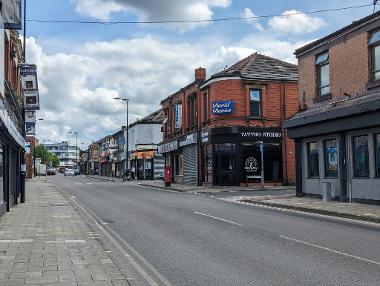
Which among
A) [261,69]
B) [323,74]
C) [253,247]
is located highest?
[261,69]

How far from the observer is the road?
7.70 meters

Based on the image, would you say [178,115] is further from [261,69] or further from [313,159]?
[313,159]

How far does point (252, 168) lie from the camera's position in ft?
118

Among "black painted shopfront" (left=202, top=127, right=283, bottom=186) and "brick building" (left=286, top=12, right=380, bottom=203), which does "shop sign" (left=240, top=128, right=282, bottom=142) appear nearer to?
"black painted shopfront" (left=202, top=127, right=283, bottom=186)

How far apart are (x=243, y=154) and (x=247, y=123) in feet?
7.33

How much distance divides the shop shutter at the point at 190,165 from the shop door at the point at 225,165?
151 inches

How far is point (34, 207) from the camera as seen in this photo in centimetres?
2070

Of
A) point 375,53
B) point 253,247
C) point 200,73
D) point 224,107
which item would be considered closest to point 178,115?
point 200,73

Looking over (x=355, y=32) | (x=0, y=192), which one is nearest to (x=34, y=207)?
(x=0, y=192)

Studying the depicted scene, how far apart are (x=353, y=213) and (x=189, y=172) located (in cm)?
2633

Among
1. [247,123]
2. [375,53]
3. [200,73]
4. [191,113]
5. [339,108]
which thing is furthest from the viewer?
[200,73]

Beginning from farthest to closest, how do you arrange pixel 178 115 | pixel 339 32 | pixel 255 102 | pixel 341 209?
pixel 178 115, pixel 255 102, pixel 339 32, pixel 341 209

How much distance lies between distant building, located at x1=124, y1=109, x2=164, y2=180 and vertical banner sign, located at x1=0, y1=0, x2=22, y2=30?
4791 cm

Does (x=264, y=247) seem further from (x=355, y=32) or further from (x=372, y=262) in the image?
(x=355, y=32)
